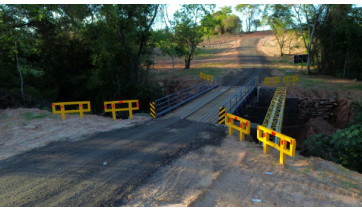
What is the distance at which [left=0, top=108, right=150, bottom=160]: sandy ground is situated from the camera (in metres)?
8.00

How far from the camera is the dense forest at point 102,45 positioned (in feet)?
50.9

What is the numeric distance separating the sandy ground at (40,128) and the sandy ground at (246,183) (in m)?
4.83

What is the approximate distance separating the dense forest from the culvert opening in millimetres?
9309

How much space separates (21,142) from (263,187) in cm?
817

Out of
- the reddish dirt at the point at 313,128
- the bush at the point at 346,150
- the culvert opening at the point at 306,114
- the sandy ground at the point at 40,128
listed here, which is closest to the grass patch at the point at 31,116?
the sandy ground at the point at 40,128

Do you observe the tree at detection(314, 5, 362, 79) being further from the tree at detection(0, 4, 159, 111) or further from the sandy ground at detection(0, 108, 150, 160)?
the sandy ground at detection(0, 108, 150, 160)

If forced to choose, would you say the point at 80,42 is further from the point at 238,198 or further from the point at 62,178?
the point at 238,198

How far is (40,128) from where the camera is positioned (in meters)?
9.77

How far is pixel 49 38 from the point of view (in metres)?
18.5

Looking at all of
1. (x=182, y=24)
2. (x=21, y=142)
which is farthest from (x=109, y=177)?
(x=182, y=24)

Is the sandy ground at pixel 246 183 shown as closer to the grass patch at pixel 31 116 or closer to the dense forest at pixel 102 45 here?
the grass patch at pixel 31 116

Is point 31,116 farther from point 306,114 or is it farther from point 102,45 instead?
point 306,114

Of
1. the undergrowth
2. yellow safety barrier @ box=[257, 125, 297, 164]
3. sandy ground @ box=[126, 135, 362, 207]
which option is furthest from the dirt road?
the undergrowth

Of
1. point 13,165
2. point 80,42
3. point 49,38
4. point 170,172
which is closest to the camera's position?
point 170,172
